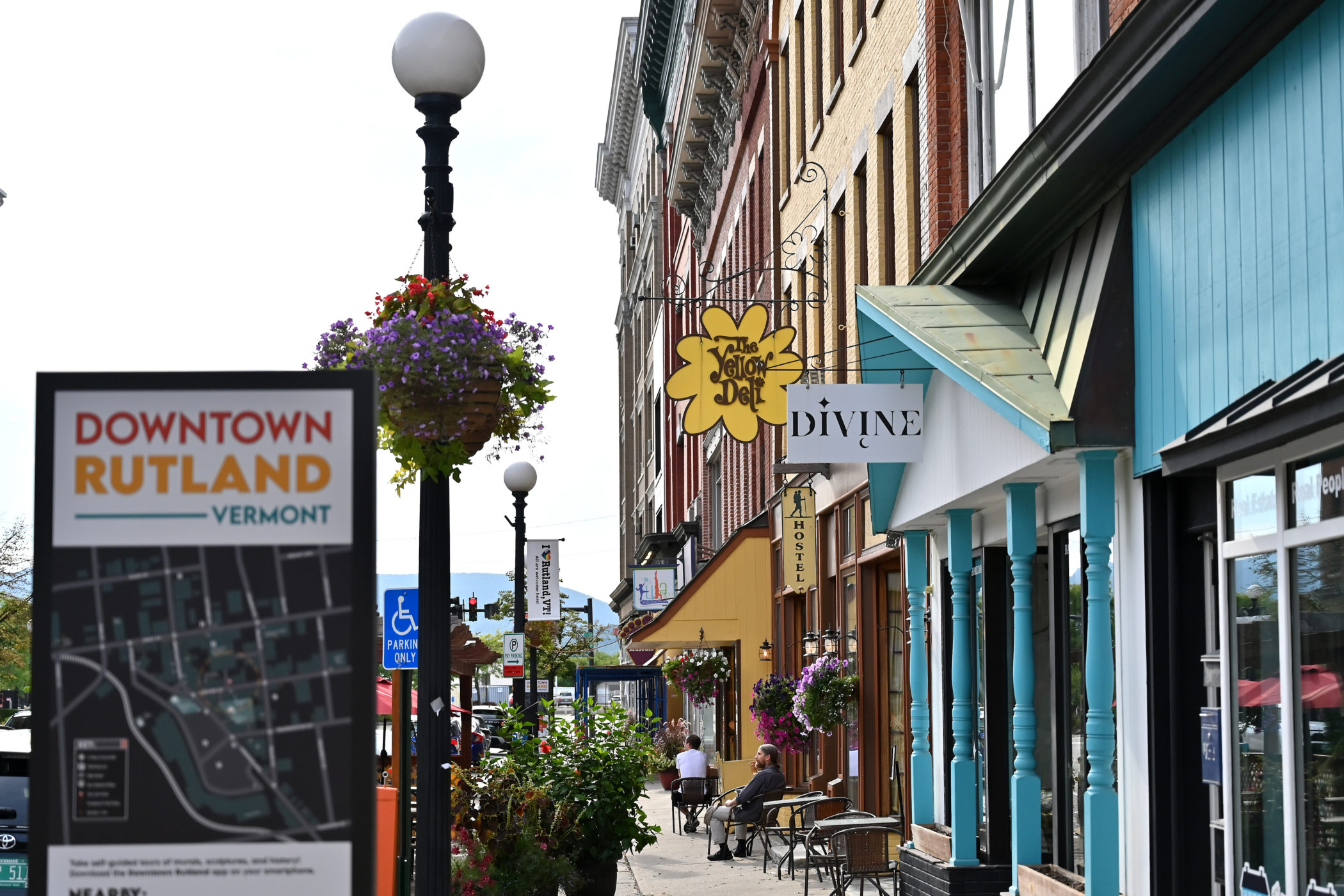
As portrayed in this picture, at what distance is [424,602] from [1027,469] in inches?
149

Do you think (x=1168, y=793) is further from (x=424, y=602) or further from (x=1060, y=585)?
(x=424, y=602)

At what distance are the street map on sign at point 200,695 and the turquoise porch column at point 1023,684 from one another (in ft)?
21.6

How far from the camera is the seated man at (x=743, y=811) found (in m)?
18.8

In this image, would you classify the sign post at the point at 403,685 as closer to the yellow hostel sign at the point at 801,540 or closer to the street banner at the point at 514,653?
the yellow hostel sign at the point at 801,540

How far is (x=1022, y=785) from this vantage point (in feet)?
33.0

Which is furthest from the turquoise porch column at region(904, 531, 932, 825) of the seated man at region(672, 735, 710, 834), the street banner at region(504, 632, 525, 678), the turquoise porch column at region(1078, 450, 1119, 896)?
the street banner at region(504, 632, 525, 678)

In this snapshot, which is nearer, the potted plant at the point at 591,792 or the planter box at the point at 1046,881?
the planter box at the point at 1046,881

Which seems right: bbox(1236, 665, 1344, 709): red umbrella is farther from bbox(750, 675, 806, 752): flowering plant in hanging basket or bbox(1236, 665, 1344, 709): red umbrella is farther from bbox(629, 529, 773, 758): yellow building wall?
bbox(629, 529, 773, 758): yellow building wall

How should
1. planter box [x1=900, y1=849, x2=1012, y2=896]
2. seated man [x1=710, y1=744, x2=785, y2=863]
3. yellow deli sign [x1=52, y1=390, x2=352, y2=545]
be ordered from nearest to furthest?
yellow deli sign [x1=52, y1=390, x2=352, y2=545], planter box [x1=900, y1=849, x2=1012, y2=896], seated man [x1=710, y1=744, x2=785, y2=863]

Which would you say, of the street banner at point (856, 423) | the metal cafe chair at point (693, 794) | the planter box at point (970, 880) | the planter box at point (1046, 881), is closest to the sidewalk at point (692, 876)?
the metal cafe chair at point (693, 794)

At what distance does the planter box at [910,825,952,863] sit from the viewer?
12.5 meters

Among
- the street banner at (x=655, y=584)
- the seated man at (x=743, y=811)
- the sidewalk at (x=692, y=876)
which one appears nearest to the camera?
the sidewalk at (x=692, y=876)

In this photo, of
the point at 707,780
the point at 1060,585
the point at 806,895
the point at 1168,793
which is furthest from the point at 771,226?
the point at 1168,793

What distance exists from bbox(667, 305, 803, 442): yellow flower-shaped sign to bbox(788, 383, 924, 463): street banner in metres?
2.99
